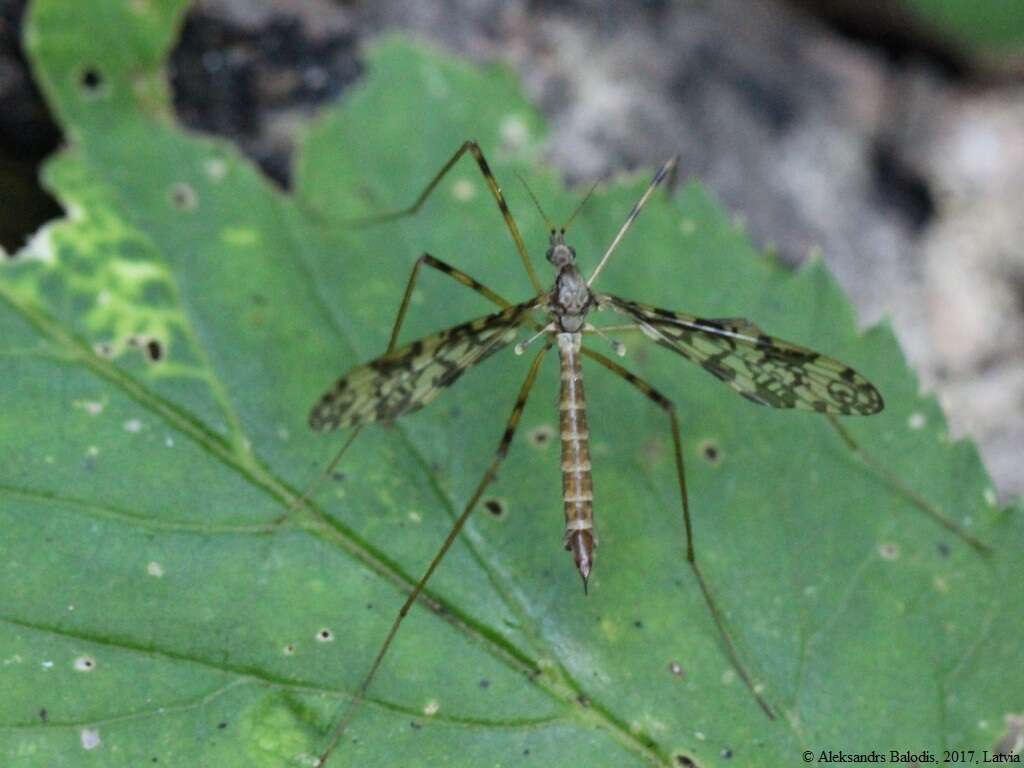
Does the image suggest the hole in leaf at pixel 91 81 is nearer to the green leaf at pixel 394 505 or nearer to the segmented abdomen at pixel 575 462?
the green leaf at pixel 394 505

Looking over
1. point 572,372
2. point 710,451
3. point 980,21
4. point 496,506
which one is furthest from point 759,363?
point 980,21

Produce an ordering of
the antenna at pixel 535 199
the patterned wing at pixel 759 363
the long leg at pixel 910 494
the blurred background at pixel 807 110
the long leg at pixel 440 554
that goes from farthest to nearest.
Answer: the blurred background at pixel 807 110 → the antenna at pixel 535 199 → the long leg at pixel 910 494 → the patterned wing at pixel 759 363 → the long leg at pixel 440 554

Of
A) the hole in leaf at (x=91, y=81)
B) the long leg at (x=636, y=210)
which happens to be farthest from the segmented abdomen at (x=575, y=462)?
the hole in leaf at (x=91, y=81)

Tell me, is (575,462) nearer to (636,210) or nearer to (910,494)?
(636,210)

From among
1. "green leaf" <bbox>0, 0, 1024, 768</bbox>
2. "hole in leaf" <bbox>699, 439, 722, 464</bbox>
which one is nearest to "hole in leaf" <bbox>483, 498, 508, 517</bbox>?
"green leaf" <bbox>0, 0, 1024, 768</bbox>

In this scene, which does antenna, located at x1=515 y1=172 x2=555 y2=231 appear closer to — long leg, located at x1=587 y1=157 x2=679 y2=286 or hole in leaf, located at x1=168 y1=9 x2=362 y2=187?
long leg, located at x1=587 y1=157 x2=679 y2=286
